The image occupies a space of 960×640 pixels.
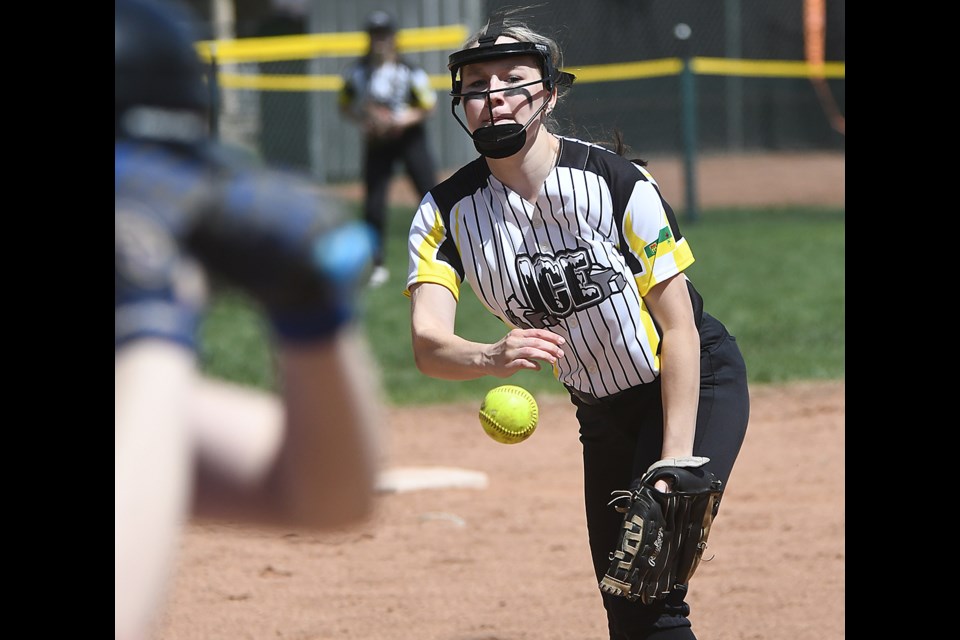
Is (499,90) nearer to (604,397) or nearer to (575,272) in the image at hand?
(575,272)

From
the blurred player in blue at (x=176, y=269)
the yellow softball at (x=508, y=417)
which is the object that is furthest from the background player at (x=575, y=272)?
the blurred player in blue at (x=176, y=269)

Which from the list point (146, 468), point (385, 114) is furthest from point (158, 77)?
point (385, 114)

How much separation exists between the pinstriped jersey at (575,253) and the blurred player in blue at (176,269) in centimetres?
176

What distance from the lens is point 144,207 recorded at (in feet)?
5.14

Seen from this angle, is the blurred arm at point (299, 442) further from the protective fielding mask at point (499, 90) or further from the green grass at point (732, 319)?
the green grass at point (732, 319)

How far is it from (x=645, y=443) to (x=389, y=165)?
8518 mm

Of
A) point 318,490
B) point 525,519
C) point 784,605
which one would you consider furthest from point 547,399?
point 318,490

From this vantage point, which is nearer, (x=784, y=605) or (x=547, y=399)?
(x=784, y=605)

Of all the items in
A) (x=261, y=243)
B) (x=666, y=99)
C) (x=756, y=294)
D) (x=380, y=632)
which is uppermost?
(x=666, y=99)

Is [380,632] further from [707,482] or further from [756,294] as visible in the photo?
[756,294]

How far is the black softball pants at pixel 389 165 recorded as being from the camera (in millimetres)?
11641

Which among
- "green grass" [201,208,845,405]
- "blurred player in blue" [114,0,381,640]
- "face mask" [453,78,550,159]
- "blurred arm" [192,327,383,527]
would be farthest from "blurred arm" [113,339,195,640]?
"green grass" [201,208,845,405]

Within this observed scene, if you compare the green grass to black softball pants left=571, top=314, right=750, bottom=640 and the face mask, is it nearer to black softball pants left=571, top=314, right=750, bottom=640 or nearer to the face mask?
black softball pants left=571, top=314, right=750, bottom=640

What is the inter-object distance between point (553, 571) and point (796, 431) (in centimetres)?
287
